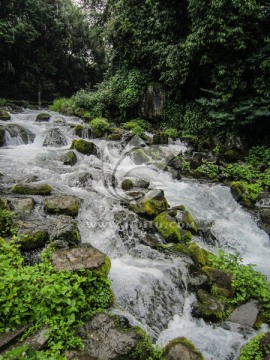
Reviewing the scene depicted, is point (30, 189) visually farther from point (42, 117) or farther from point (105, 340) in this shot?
point (42, 117)

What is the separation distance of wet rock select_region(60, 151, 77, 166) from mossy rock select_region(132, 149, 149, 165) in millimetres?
2475

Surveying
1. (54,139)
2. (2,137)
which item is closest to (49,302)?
(2,137)

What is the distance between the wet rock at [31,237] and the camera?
404 cm

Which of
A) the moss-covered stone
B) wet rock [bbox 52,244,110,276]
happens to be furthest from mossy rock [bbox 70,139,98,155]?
the moss-covered stone

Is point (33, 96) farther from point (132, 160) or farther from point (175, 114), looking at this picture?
point (132, 160)

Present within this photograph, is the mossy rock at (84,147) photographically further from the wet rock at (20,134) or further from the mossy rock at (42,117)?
the mossy rock at (42,117)

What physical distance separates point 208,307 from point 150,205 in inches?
102

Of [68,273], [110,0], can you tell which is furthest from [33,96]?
[68,273]

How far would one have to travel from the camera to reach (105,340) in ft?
9.55

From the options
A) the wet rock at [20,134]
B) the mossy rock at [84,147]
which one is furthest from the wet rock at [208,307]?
the wet rock at [20,134]

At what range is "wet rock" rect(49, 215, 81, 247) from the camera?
4.31 m

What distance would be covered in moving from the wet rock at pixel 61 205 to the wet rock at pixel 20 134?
6052 millimetres

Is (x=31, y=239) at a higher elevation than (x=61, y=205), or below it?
below

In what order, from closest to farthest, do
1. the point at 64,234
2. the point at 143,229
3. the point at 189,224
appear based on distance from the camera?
the point at 64,234 → the point at 143,229 → the point at 189,224
